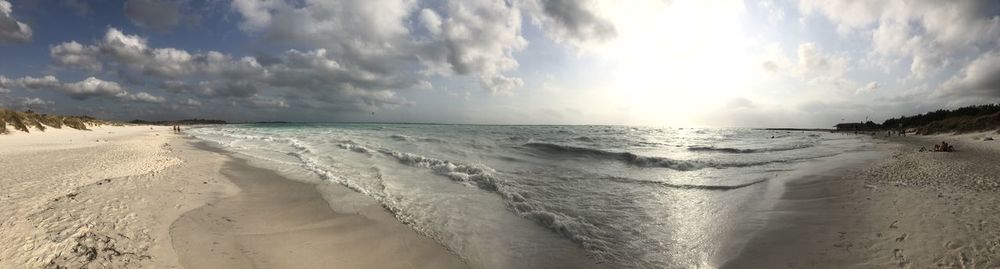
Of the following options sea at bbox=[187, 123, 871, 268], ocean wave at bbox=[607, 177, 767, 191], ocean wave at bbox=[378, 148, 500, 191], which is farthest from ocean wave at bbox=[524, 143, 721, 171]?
ocean wave at bbox=[378, 148, 500, 191]

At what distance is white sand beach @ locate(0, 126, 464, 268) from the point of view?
4930 mm

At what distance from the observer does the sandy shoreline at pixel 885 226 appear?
4984mm

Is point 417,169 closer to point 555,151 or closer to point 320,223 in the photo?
point 320,223

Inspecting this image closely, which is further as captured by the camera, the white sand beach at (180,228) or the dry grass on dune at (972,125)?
the dry grass on dune at (972,125)

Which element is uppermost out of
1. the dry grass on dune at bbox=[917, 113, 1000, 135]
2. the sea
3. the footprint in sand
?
the dry grass on dune at bbox=[917, 113, 1000, 135]

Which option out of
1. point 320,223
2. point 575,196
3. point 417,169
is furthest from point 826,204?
point 417,169

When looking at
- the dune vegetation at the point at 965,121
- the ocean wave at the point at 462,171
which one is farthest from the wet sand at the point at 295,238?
the dune vegetation at the point at 965,121

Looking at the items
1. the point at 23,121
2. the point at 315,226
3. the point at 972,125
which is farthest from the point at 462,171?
the point at 972,125

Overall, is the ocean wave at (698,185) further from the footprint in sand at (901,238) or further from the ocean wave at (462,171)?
the footprint in sand at (901,238)

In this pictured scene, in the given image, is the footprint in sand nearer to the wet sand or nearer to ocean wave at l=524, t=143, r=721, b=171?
the wet sand

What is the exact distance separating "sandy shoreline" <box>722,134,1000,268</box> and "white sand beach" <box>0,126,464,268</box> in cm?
547

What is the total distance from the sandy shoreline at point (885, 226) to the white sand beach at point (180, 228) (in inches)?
216

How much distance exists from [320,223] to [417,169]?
796 centimetres

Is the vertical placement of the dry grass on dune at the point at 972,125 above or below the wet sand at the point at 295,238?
above
